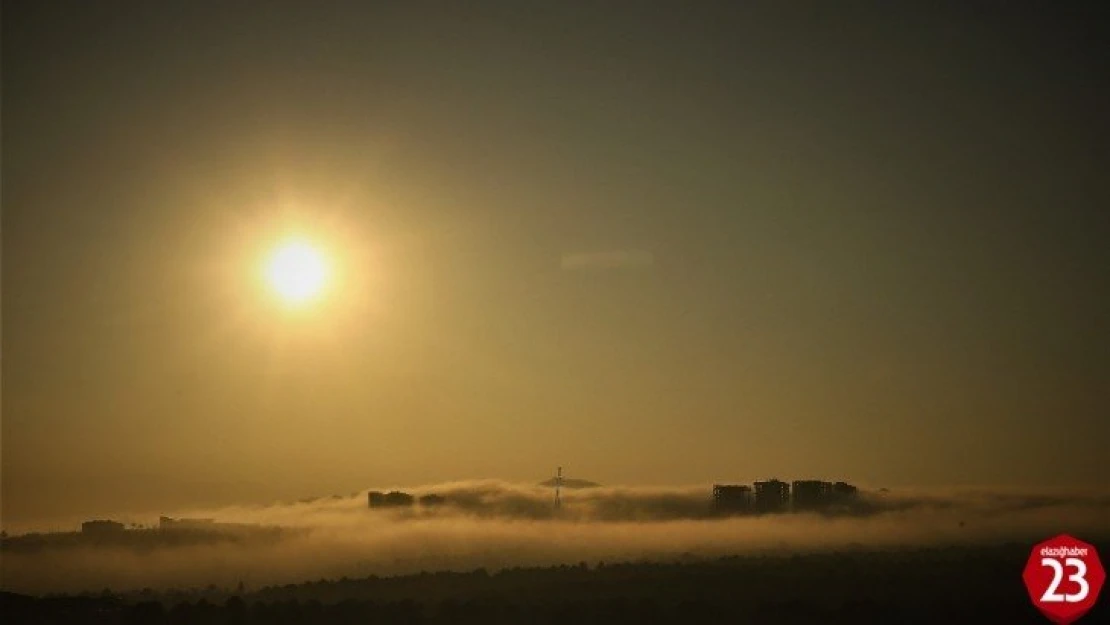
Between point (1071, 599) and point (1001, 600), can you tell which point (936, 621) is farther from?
point (1071, 599)

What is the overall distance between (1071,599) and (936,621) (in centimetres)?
5890

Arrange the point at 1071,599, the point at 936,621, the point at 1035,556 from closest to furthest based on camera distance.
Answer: the point at 1035,556 → the point at 1071,599 → the point at 936,621

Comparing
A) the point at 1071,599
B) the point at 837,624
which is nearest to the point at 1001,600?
the point at 837,624

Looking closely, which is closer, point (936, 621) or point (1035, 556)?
point (1035, 556)

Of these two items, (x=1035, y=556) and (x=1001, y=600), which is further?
(x=1001, y=600)

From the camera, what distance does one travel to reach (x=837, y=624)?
19975 centimetres

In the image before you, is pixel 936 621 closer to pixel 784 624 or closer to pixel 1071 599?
pixel 784 624

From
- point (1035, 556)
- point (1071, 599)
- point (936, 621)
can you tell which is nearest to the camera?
point (1035, 556)

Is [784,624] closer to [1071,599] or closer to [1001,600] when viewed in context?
[1001,600]

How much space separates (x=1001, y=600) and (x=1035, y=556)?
A: 233ft

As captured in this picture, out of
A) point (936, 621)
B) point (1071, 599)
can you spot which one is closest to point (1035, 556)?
point (1071, 599)

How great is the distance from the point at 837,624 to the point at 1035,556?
72532mm

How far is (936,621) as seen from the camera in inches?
7741

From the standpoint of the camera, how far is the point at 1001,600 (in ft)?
646
